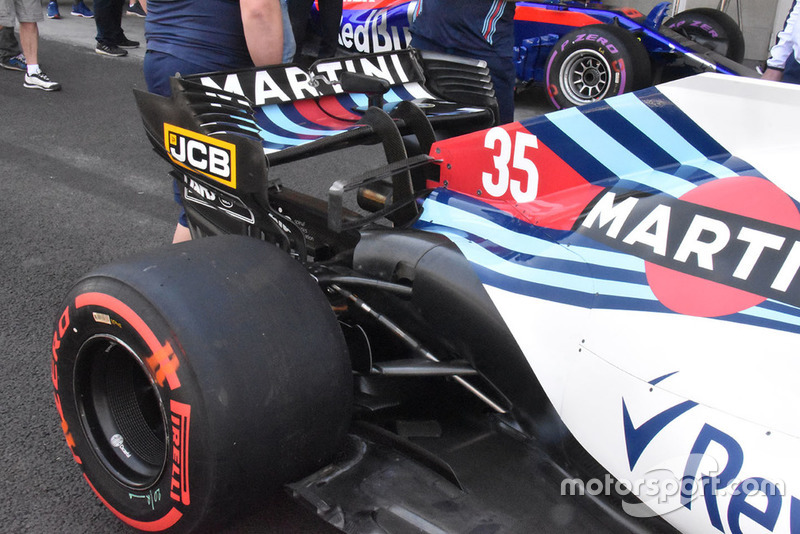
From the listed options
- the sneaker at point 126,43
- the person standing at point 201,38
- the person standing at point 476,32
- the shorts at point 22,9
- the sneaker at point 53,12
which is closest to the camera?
the person standing at point 201,38

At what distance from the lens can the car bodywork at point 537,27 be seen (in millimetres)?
6348

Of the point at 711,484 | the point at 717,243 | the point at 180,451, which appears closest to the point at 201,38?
the point at 180,451

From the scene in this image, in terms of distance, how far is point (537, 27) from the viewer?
6.82 metres

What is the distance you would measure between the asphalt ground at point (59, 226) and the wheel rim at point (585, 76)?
0.68 meters

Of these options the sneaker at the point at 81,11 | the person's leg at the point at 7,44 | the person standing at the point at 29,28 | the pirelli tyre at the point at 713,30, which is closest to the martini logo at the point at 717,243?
the pirelli tyre at the point at 713,30

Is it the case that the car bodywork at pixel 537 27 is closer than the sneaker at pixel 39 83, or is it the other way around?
the car bodywork at pixel 537 27

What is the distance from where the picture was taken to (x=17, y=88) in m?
6.64

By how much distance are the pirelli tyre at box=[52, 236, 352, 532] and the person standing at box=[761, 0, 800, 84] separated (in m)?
3.33

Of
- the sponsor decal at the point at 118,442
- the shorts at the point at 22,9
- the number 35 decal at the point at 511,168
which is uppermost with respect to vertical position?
the shorts at the point at 22,9

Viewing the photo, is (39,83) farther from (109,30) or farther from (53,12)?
(53,12)

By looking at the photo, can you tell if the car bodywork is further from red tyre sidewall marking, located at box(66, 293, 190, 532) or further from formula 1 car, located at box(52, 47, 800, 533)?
red tyre sidewall marking, located at box(66, 293, 190, 532)

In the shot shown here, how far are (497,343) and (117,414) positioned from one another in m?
1.00

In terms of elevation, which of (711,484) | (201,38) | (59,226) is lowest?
(59,226)

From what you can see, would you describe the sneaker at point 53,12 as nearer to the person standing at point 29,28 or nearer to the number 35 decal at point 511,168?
the person standing at point 29,28
